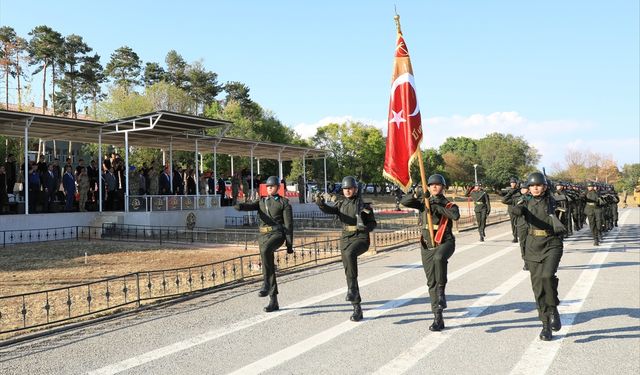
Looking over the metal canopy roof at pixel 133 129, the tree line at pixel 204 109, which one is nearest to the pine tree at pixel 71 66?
the tree line at pixel 204 109

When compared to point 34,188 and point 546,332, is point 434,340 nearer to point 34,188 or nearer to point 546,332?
point 546,332

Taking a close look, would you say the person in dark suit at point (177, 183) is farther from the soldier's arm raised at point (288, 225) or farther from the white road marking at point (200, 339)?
the soldier's arm raised at point (288, 225)

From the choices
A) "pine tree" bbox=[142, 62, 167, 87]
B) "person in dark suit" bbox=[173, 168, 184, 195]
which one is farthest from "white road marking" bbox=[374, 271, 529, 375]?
"pine tree" bbox=[142, 62, 167, 87]

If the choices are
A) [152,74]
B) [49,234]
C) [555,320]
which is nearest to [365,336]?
[555,320]

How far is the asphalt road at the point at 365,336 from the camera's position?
509cm

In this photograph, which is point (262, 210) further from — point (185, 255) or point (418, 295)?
point (185, 255)

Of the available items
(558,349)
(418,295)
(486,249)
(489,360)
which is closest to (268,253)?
(418,295)

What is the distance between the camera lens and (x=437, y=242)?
21.7 ft

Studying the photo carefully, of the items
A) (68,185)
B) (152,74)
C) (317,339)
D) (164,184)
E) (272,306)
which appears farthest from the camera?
(152,74)

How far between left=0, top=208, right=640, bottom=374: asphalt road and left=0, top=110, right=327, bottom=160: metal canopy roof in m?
14.0

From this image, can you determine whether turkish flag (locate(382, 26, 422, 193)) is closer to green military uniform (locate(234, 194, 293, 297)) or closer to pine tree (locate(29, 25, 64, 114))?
green military uniform (locate(234, 194, 293, 297))

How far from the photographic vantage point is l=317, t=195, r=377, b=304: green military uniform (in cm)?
700

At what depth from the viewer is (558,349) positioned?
5453 millimetres

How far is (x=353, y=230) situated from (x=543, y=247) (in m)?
2.60
